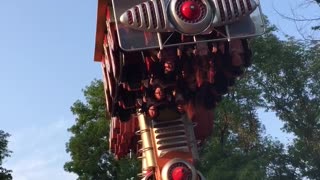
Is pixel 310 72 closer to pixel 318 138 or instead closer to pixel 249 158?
pixel 318 138

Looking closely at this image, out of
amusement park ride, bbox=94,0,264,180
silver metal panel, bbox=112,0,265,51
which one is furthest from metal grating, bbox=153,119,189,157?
silver metal panel, bbox=112,0,265,51

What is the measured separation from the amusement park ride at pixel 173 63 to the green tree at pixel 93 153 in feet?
49.8

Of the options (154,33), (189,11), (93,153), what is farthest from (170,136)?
(93,153)

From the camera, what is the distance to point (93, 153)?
2372 cm

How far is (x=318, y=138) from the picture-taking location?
26.1 m

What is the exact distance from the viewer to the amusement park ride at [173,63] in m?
7.49

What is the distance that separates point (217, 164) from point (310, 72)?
21.7ft

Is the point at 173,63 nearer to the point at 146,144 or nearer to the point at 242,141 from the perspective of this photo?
the point at 146,144

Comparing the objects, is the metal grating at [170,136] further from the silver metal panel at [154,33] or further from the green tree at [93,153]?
the green tree at [93,153]

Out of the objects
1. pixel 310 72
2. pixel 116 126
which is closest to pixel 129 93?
pixel 116 126

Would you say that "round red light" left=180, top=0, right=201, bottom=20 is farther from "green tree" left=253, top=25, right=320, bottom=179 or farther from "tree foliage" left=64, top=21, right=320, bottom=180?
"green tree" left=253, top=25, right=320, bottom=179

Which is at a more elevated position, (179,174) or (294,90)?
(294,90)

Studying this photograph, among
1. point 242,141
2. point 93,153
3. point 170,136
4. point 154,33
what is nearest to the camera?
point 154,33

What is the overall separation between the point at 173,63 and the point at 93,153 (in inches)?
657
